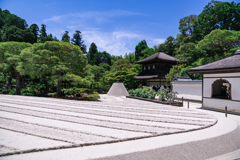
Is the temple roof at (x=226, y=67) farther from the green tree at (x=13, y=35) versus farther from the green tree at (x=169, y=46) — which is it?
the green tree at (x=13, y=35)

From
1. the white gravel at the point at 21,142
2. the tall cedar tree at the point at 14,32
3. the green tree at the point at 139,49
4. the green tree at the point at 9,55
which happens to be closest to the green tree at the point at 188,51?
the green tree at the point at 139,49

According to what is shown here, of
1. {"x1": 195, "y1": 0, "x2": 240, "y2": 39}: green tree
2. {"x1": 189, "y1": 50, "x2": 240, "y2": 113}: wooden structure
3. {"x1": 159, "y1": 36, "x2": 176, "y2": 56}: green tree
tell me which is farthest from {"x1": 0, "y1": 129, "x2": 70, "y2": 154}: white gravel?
{"x1": 159, "y1": 36, "x2": 176, "y2": 56}: green tree

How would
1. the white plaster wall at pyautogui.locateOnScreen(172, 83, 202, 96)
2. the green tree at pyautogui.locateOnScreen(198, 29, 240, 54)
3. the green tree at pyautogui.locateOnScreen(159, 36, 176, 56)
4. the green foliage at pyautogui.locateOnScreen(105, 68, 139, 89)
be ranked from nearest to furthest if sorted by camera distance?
the white plaster wall at pyautogui.locateOnScreen(172, 83, 202, 96) < the green tree at pyautogui.locateOnScreen(198, 29, 240, 54) < the green foliage at pyautogui.locateOnScreen(105, 68, 139, 89) < the green tree at pyautogui.locateOnScreen(159, 36, 176, 56)

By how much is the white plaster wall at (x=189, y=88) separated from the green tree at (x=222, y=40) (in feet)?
23.0

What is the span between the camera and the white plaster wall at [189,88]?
13635mm

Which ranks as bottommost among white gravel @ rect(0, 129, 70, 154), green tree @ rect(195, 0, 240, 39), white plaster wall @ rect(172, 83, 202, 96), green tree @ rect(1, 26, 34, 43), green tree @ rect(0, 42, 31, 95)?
white gravel @ rect(0, 129, 70, 154)

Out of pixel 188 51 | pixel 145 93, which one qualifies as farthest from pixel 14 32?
pixel 188 51

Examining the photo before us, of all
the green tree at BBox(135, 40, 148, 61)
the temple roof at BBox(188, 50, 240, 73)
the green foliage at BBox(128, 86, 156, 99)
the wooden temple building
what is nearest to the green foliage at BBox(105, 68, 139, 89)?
the wooden temple building

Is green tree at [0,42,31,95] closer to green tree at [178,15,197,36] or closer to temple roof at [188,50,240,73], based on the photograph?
temple roof at [188,50,240,73]

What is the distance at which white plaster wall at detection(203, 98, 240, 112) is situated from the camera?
8328 millimetres

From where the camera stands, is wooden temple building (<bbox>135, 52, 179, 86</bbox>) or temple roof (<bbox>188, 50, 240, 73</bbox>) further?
wooden temple building (<bbox>135, 52, 179, 86</bbox>)

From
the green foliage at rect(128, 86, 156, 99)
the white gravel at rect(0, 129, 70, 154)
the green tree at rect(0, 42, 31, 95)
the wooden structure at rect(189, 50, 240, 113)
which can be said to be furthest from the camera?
the green tree at rect(0, 42, 31, 95)

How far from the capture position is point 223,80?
917 cm

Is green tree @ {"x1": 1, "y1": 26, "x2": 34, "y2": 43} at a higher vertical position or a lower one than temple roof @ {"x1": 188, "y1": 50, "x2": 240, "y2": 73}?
higher
